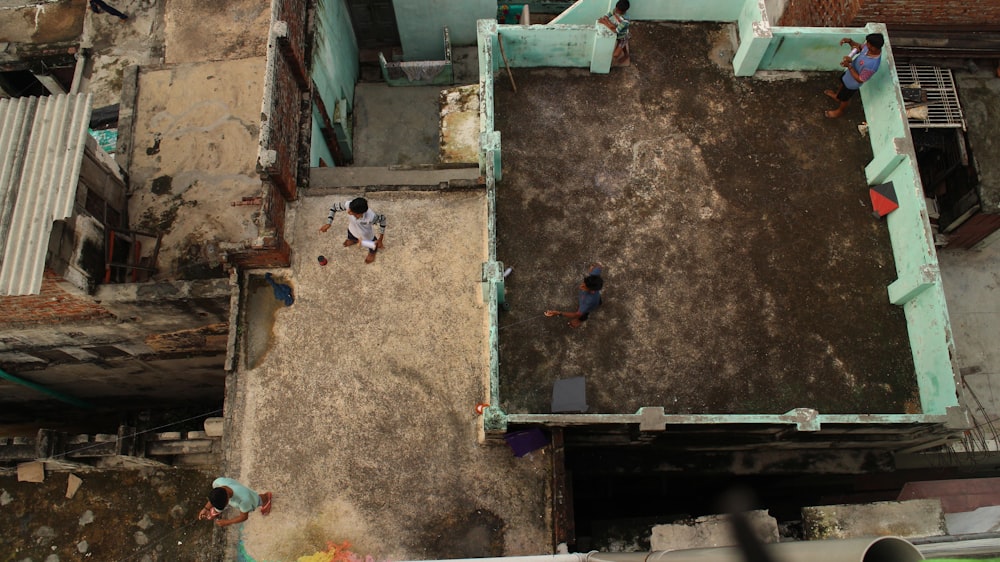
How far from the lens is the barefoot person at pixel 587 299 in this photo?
1052 cm

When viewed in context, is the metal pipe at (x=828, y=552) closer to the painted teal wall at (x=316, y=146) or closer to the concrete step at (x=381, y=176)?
the concrete step at (x=381, y=176)

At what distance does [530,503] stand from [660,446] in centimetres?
257

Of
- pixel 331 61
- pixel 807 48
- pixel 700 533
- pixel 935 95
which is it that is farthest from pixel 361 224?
pixel 935 95

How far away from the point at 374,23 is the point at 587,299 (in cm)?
1386

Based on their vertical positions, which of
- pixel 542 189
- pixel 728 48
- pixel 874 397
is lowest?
pixel 874 397

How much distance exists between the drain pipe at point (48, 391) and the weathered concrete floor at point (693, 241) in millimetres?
12143

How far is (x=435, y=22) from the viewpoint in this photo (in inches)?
790

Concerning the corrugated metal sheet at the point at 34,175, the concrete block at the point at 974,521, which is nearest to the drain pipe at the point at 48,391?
the corrugated metal sheet at the point at 34,175

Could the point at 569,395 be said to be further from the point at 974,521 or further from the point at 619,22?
the point at 619,22

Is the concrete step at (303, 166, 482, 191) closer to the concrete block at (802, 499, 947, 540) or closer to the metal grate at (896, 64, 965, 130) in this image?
the concrete block at (802, 499, 947, 540)

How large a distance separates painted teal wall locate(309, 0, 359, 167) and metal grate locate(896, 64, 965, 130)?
42.7 ft

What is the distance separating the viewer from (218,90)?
16.6 m

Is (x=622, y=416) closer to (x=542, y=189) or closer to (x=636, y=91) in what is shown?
(x=542, y=189)

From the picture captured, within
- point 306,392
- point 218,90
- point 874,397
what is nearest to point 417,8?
point 218,90
